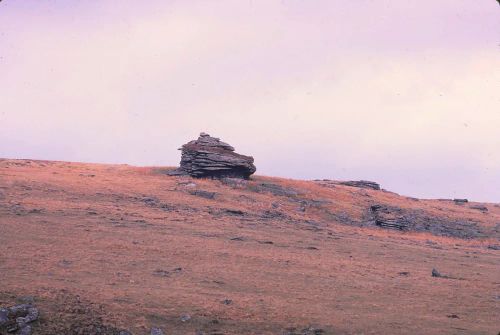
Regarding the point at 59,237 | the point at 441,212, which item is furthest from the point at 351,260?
the point at 441,212

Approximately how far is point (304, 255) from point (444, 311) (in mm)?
9532

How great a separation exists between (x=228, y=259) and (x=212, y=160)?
854 inches

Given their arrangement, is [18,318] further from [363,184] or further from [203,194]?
[363,184]

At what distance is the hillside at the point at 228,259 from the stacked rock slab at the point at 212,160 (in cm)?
150

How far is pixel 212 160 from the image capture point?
154 feet

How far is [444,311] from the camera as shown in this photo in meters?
20.4

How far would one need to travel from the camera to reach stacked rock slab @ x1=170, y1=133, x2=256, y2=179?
154 ft

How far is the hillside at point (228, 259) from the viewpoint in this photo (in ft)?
58.0

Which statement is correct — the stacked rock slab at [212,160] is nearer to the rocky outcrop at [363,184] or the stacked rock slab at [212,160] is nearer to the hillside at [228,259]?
the hillside at [228,259]

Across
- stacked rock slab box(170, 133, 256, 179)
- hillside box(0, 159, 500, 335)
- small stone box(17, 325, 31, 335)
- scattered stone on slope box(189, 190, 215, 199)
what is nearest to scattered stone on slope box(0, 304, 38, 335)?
small stone box(17, 325, 31, 335)

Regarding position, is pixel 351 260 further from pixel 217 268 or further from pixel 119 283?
pixel 119 283

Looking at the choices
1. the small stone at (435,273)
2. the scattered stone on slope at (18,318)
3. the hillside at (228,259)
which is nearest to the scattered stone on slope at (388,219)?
the hillside at (228,259)

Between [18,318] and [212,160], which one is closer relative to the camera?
[18,318]

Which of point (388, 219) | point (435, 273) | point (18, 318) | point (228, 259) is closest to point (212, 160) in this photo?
point (388, 219)
